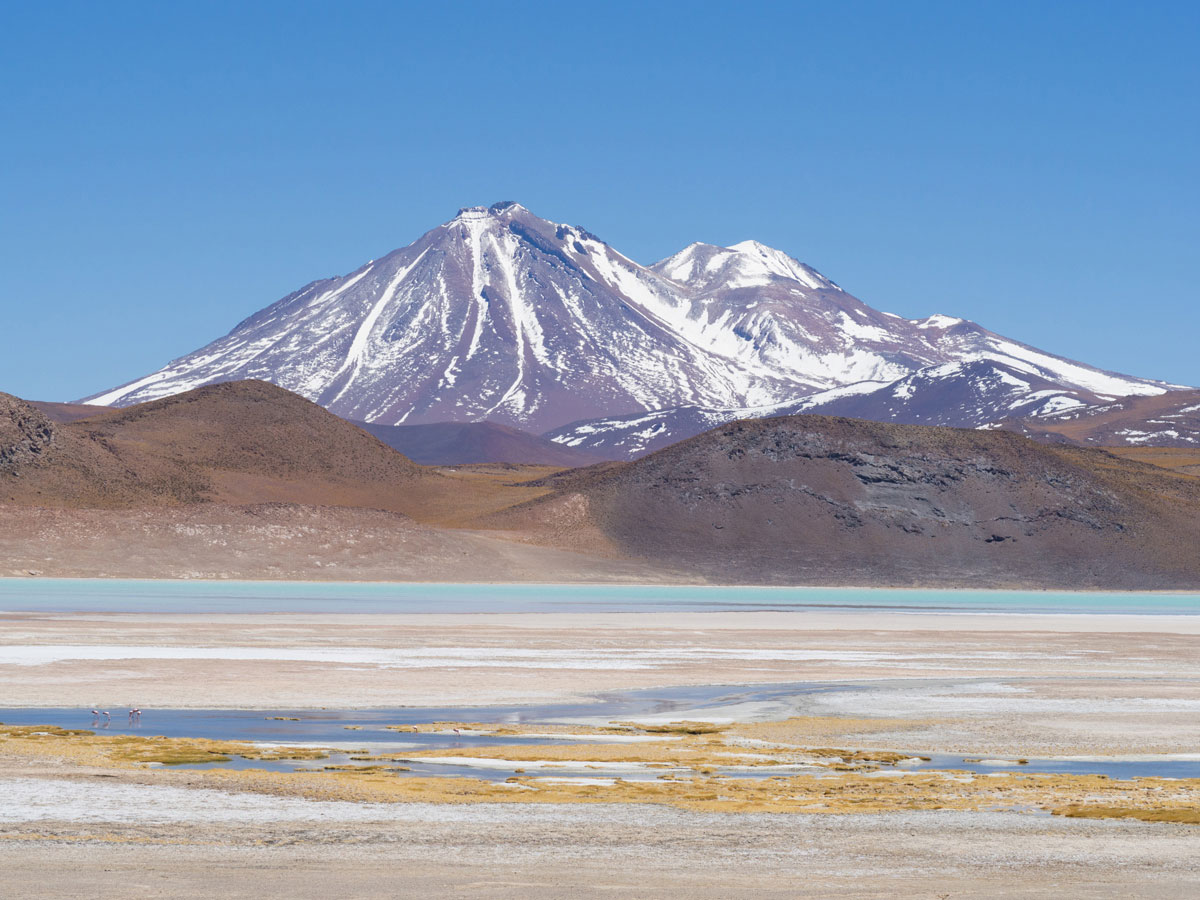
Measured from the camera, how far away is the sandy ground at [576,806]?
13.7m

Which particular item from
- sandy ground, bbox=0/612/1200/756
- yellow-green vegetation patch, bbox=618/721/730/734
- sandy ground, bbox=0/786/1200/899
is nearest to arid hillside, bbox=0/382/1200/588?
sandy ground, bbox=0/612/1200/756

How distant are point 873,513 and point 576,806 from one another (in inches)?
4229

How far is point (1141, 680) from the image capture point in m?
35.2

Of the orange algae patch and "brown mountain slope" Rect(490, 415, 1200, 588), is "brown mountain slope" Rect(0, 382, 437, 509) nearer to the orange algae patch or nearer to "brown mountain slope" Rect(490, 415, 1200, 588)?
"brown mountain slope" Rect(490, 415, 1200, 588)

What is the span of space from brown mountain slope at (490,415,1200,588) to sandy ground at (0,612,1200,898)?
63.1 meters

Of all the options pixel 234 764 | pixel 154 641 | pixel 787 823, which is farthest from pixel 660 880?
pixel 154 641

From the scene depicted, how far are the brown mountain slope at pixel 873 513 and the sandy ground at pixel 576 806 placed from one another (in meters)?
63.1

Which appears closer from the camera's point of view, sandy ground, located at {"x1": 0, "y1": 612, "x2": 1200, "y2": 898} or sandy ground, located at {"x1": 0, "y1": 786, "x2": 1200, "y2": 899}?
sandy ground, located at {"x1": 0, "y1": 786, "x2": 1200, "y2": 899}

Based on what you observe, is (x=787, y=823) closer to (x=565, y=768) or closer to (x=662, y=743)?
(x=565, y=768)

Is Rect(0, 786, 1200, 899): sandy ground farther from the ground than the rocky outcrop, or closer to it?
closer to it

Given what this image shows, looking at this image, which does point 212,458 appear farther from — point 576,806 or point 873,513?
point 576,806

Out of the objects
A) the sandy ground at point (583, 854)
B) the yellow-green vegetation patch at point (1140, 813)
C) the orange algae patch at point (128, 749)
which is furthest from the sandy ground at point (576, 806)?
the orange algae patch at point (128, 749)

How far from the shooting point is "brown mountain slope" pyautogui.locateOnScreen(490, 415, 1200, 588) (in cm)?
11556

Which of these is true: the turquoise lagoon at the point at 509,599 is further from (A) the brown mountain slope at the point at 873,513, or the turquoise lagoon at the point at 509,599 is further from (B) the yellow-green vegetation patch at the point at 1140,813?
(B) the yellow-green vegetation patch at the point at 1140,813
